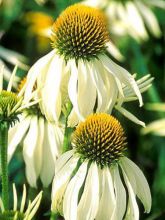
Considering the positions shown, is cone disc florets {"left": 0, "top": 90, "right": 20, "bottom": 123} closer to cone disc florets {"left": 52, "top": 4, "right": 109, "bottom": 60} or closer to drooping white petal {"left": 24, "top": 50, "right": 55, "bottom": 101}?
drooping white petal {"left": 24, "top": 50, "right": 55, "bottom": 101}

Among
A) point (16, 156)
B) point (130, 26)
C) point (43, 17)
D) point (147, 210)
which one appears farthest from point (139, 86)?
point (43, 17)

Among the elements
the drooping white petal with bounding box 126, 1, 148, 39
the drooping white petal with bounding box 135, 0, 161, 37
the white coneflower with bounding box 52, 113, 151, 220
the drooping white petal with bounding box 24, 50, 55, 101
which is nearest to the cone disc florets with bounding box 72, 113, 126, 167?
the white coneflower with bounding box 52, 113, 151, 220

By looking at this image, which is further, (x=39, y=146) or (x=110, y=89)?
(x=39, y=146)

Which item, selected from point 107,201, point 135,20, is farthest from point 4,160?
point 135,20

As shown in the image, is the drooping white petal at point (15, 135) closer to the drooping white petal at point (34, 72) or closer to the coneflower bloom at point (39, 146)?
the coneflower bloom at point (39, 146)

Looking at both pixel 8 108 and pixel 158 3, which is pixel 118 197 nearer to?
pixel 8 108

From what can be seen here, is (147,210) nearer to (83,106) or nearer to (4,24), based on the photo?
(83,106)
